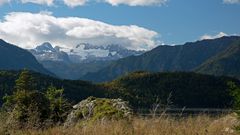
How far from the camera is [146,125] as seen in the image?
1043 cm

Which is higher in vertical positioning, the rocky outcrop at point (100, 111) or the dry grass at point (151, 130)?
the dry grass at point (151, 130)

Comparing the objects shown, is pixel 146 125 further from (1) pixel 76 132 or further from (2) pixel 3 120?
(2) pixel 3 120

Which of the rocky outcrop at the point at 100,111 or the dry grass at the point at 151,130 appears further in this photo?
the rocky outcrop at the point at 100,111

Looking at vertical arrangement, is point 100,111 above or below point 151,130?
below

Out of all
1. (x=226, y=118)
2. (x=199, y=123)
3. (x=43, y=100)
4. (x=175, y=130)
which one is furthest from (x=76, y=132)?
(x=43, y=100)

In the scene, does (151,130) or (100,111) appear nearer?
(151,130)

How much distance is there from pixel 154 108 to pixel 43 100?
6.19 metres

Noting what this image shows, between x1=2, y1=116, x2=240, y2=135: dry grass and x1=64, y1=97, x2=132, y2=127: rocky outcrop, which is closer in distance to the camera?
x1=2, y1=116, x2=240, y2=135: dry grass

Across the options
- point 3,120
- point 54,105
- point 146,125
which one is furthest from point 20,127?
point 54,105

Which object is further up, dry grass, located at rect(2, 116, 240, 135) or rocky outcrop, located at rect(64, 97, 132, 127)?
dry grass, located at rect(2, 116, 240, 135)

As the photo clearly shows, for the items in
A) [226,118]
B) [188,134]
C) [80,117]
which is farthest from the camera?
[80,117]

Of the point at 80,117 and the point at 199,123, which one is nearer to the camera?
the point at 199,123

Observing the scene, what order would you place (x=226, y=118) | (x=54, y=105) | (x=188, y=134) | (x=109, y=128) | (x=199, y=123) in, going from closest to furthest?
1. (x=188, y=134)
2. (x=109, y=128)
3. (x=199, y=123)
4. (x=226, y=118)
5. (x=54, y=105)

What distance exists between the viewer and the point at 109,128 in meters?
9.93
